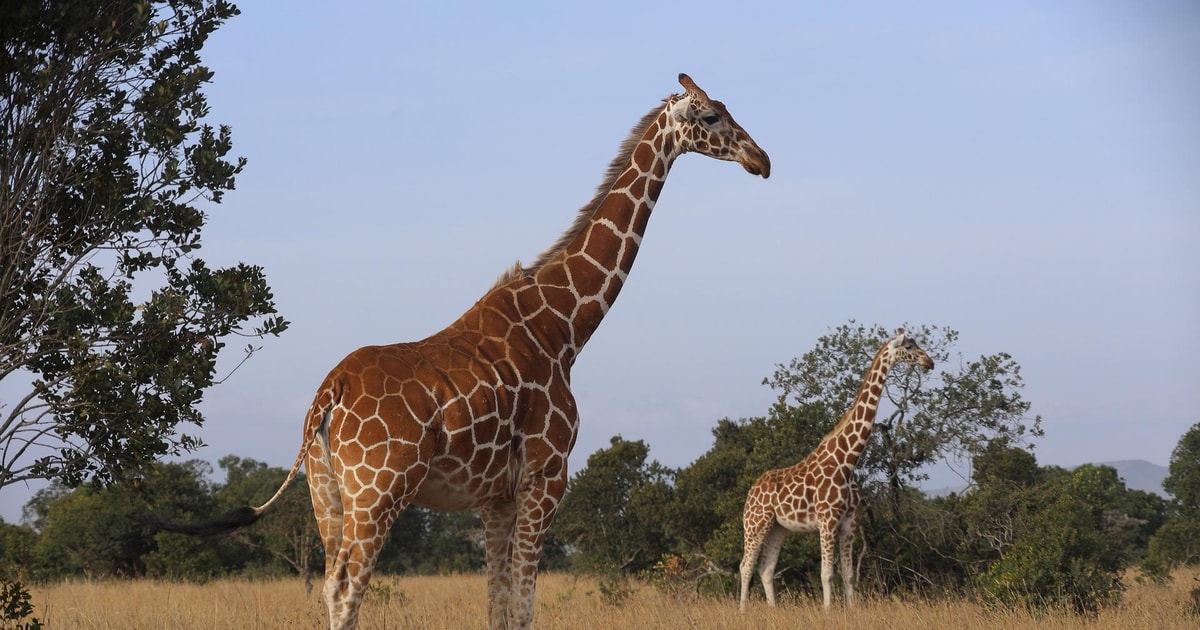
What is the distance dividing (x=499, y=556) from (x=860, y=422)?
25.7ft

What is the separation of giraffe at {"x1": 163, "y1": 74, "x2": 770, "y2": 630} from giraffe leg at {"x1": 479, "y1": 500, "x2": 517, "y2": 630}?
1cm

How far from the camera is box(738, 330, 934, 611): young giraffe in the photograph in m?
14.4

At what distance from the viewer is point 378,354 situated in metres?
7.45

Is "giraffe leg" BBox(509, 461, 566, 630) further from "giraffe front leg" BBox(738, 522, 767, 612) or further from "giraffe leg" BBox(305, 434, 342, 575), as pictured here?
"giraffe front leg" BBox(738, 522, 767, 612)

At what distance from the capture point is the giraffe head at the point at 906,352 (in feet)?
49.8

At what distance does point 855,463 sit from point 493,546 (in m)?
7.57

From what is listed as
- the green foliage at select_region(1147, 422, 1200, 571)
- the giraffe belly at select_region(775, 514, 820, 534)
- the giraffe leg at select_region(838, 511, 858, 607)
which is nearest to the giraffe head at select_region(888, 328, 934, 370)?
the giraffe leg at select_region(838, 511, 858, 607)

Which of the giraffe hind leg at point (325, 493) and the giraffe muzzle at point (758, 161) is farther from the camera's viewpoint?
the giraffe muzzle at point (758, 161)

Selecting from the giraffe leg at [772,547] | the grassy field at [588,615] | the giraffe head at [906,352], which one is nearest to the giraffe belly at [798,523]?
the giraffe leg at [772,547]

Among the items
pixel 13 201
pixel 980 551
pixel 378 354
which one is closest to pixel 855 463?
pixel 980 551

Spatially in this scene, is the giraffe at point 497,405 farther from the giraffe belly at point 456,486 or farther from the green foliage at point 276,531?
the green foliage at point 276,531

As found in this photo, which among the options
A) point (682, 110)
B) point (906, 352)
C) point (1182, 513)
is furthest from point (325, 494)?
point (1182, 513)

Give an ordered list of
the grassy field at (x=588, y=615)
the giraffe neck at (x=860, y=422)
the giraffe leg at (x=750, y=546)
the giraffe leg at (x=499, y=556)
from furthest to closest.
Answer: the giraffe leg at (x=750, y=546), the giraffe neck at (x=860, y=422), the grassy field at (x=588, y=615), the giraffe leg at (x=499, y=556)

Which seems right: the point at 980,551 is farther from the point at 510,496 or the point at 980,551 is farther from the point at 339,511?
the point at 339,511
